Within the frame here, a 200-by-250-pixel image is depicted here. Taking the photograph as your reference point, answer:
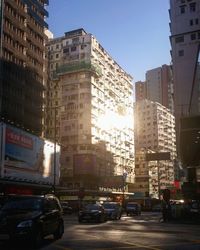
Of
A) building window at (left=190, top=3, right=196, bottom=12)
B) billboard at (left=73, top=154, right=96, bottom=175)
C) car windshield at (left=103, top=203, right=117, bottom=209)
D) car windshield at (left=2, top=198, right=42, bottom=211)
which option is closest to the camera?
car windshield at (left=2, top=198, right=42, bottom=211)

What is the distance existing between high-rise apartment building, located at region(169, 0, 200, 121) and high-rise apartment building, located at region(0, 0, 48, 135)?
1322 inches

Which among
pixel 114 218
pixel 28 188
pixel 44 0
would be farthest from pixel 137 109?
pixel 114 218

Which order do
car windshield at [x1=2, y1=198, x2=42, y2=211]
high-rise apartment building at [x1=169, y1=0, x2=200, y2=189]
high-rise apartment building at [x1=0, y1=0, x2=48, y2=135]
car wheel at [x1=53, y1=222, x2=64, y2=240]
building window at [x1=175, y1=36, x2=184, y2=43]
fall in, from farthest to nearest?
high-rise apartment building at [x1=0, y1=0, x2=48, y2=135] < building window at [x1=175, y1=36, x2=184, y2=43] < high-rise apartment building at [x1=169, y1=0, x2=200, y2=189] < car wheel at [x1=53, y1=222, x2=64, y2=240] < car windshield at [x1=2, y1=198, x2=42, y2=211]

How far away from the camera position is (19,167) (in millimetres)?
57969

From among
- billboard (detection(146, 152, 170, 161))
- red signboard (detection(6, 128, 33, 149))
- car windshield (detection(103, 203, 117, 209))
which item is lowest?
car windshield (detection(103, 203, 117, 209))

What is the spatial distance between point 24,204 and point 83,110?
88927 millimetres

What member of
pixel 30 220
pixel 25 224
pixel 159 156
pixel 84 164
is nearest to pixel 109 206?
pixel 30 220

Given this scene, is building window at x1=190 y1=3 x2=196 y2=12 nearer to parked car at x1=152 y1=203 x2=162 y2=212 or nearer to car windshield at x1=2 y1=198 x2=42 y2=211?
parked car at x1=152 y1=203 x2=162 y2=212

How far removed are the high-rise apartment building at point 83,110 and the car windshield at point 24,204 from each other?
8017cm

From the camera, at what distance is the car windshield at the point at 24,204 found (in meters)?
14.5

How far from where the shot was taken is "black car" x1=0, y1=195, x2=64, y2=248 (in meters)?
13.1

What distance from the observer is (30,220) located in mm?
13328

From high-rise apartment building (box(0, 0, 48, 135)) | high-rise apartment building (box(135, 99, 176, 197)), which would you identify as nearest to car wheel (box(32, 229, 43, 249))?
high-rise apartment building (box(0, 0, 48, 135))

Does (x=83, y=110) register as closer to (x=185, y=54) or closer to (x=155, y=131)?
(x=185, y=54)
